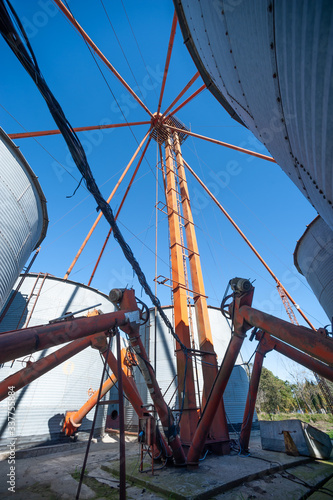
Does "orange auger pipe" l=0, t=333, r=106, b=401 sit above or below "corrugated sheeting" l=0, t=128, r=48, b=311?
below

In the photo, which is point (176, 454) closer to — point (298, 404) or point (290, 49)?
point (290, 49)

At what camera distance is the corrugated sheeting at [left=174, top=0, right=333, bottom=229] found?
1276 mm

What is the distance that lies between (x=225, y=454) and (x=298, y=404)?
48328 mm

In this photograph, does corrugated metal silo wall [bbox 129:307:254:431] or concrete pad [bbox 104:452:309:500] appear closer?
concrete pad [bbox 104:452:309:500]

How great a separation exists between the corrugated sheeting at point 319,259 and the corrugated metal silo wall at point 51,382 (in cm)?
1218

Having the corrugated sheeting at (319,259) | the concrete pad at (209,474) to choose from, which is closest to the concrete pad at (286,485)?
the concrete pad at (209,474)

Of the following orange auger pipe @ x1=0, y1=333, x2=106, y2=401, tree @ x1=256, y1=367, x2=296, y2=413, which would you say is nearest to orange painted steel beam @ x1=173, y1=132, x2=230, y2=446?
orange auger pipe @ x1=0, y1=333, x2=106, y2=401

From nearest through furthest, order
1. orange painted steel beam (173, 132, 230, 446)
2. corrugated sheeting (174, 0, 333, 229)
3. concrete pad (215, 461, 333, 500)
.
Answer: corrugated sheeting (174, 0, 333, 229) → concrete pad (215, 461, 333, 500) → orange painted steel beam (173, 132, 230, 446)

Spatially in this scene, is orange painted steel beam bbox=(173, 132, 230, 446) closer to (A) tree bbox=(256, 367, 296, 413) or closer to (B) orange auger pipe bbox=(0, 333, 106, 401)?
(B) orange auger pipe bbox=(0, 333, 106, 401)

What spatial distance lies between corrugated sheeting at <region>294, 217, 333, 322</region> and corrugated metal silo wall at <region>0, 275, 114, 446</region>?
12183 millimetres

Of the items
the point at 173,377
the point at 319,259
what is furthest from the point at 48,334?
the point at 173,377

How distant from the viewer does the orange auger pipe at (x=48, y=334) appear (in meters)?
3.10

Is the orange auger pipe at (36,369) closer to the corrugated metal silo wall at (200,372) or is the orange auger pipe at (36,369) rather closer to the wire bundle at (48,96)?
the wire bundle at (48,96)

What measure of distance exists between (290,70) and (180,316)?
28.8 feet
